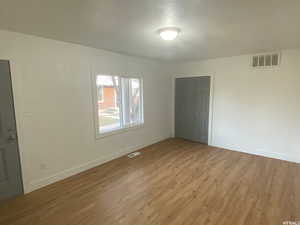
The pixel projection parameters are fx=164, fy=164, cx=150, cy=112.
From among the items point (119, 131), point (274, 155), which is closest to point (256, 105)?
point (274, 155)

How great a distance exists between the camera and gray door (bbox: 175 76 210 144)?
462 cm

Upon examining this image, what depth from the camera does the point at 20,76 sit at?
7.79ft

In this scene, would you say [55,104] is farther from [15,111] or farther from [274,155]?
[274,155]

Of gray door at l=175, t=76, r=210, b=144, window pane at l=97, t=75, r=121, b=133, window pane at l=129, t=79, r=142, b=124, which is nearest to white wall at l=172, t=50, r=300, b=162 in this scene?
gray door at l=175, t=76, r=210, b=144

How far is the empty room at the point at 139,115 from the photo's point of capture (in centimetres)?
195

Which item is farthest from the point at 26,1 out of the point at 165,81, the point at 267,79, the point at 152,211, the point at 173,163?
the point at 267,79

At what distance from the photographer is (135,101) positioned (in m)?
4.38

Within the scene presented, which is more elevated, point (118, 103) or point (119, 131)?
point (118, 103)

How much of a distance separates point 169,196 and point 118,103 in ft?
7.71

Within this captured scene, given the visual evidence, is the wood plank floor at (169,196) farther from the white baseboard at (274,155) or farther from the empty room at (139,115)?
the white baseboard at (274,155)

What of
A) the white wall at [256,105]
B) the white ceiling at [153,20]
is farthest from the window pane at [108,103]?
the white wall at [256,105]

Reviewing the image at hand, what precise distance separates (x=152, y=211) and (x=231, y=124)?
10.3 feet

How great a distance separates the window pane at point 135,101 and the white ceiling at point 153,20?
1425 millimetres

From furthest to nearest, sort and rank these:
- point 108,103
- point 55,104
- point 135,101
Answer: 1. point 135,101
2. point 108,103
3. point 55,104
